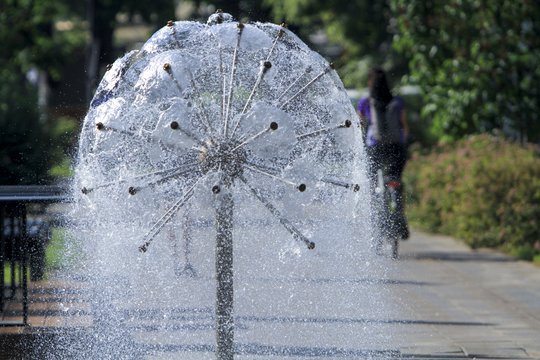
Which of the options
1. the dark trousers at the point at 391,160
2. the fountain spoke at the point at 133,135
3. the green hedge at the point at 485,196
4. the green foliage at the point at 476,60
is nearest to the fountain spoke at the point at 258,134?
the fountain spoke at the point at 133,135

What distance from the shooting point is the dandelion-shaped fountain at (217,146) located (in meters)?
5.69

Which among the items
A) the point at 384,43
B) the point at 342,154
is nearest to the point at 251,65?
the point at 342,154

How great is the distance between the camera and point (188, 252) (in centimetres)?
623

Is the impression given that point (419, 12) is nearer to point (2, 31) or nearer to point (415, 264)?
point (415, 264)

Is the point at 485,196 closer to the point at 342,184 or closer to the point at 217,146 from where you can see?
the point at 342,184

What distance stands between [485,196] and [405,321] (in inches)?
187

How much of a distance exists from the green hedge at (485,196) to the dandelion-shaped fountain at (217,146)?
265 inches

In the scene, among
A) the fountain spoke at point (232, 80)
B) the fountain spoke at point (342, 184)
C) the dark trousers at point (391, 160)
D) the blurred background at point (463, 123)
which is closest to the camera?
the fountain spoke at point (232, 80)

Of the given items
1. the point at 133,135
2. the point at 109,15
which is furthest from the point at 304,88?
the point at 109,15

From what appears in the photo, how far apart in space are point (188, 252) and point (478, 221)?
7448 mm

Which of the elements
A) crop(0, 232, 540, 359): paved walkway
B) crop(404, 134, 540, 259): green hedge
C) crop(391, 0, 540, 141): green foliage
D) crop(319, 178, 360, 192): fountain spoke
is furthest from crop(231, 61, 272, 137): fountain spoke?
crop(391, 0, 540, 141): green foliage

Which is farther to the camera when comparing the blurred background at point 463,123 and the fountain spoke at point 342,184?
the blurred background at point 463,123

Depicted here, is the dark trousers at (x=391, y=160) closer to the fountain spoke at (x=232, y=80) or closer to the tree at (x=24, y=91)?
the tree at (x=24, y=91)

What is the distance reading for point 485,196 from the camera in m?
13.0
